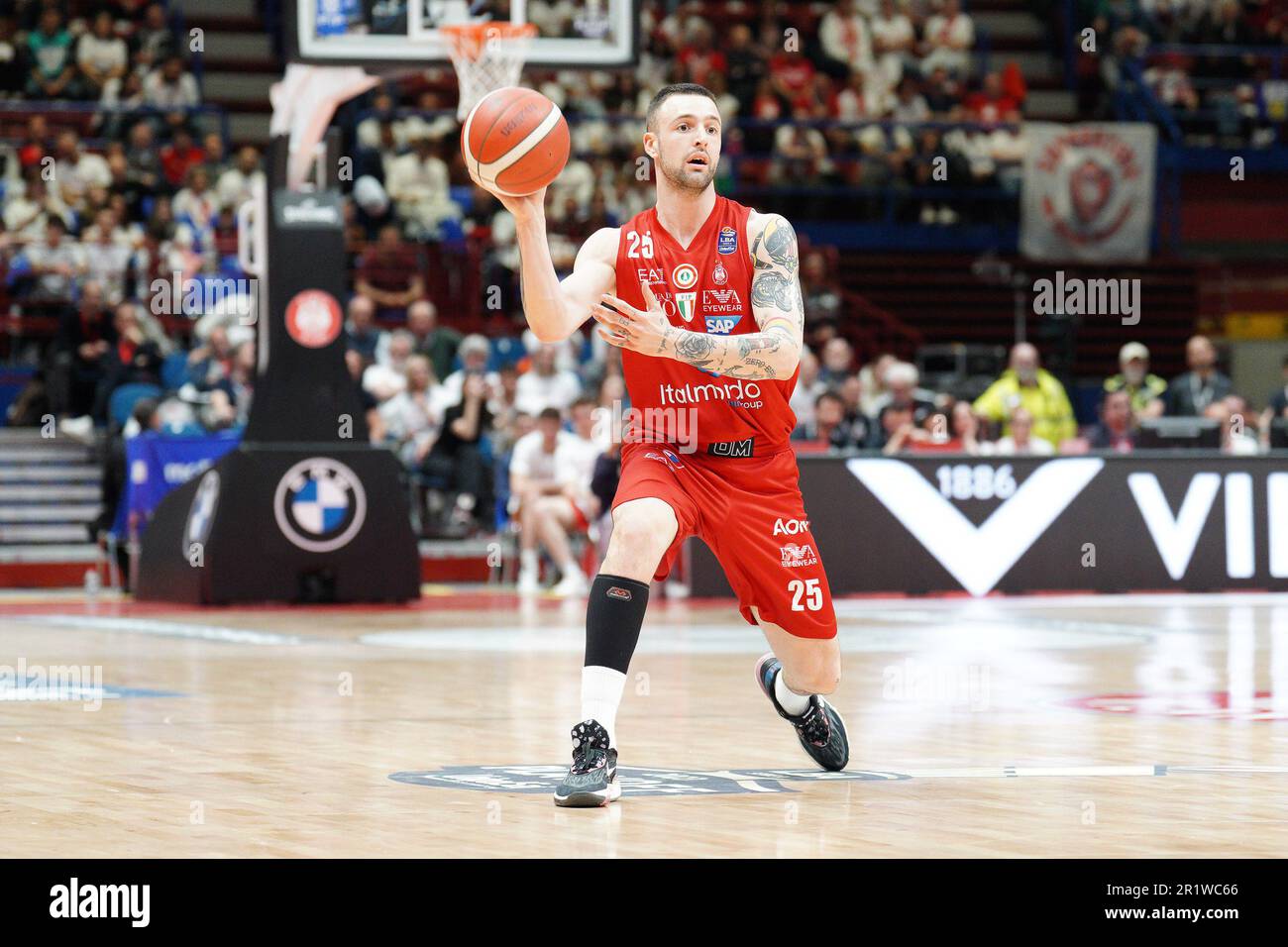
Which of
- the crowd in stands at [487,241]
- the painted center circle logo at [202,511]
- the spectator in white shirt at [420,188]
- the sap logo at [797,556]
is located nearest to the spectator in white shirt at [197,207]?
the crowd in stands at [487,241]

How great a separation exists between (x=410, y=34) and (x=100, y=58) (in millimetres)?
9827

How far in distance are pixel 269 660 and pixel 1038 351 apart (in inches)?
640

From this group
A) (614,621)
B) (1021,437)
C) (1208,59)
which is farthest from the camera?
(1208,59)

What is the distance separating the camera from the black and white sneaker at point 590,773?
21.8 feet

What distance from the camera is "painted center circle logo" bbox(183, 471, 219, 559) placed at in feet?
54.1

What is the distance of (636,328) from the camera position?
6750 millimetres

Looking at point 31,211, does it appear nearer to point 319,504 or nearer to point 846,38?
point 319,504

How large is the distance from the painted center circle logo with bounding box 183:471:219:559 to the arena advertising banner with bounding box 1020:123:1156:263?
12.8 m

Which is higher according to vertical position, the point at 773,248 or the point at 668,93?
the point at 668,93

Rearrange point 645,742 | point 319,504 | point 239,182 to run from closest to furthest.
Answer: point 645,742 → point 319,504 → point 239,182

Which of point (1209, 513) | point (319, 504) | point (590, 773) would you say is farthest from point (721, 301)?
point (1209, 513)

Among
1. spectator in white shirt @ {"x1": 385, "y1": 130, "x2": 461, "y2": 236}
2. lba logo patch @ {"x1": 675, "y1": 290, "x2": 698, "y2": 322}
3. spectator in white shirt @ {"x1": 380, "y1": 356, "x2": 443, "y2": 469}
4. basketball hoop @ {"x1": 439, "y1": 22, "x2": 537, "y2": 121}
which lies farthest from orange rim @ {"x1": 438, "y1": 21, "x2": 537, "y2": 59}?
lba logo patch @ {"x1": 675, "y1": 290, "x2": 698, "y2": 322}

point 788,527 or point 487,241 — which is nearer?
point 788,527

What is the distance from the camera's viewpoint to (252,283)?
20922 millimetres
